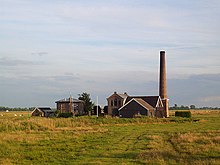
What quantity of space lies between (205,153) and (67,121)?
111 ft

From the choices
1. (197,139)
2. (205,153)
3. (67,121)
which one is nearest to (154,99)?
(67,121)

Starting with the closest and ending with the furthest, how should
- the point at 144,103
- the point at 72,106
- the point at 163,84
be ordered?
the point at 144,103, the point at 163,84, the point at 72,106

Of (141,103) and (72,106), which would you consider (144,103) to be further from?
(72,106)

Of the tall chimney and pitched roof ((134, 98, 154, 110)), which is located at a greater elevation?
the tall chimney

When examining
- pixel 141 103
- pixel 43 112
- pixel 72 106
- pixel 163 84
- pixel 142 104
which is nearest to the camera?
pixel 142 104

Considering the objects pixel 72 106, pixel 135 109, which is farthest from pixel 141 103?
pixel 72 106

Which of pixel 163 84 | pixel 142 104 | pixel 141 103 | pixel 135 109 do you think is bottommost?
pixel 135 109

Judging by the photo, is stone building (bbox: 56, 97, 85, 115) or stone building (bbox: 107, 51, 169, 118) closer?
stone building (bbox: 107, 51, 169, 118)

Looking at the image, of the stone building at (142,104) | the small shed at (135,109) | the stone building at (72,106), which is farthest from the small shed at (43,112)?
the small shed at (135,109)

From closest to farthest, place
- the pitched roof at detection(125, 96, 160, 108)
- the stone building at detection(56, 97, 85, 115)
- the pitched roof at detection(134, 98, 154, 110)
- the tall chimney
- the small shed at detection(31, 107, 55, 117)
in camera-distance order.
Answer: the pitched roof at detection(134, 98, 154, 110)
the pitched roof at detection(125, 96, 160, 108)
the tall chimney
the stone building at detection(56, 97, 85, 115)
the small shed at detection(31, 107, 55, 117)

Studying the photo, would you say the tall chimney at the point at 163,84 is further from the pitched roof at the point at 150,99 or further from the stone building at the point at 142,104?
the pitched roof at the point at 150,99

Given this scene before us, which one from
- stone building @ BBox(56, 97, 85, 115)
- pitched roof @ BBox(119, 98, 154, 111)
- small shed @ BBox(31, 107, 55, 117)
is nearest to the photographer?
pitched roof @ BBox(119, 98, 154, 111)

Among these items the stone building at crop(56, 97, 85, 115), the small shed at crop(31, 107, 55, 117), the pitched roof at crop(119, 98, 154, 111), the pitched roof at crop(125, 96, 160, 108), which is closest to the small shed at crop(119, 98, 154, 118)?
the pitched roof at crop(119, 98, 154, 111)

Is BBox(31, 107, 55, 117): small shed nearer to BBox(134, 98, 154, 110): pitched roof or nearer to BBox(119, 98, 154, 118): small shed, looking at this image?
BBox(119, 98, 154, 118): small shed
